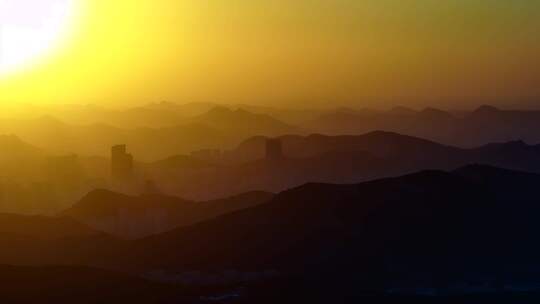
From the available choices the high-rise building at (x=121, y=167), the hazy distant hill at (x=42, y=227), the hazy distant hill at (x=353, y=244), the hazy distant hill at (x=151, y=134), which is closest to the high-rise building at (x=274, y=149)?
the hazy distant hill at (x=151, y=134)

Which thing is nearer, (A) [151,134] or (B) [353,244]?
(B) [353,244]

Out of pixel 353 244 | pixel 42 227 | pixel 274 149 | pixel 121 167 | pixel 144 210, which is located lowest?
pixel 353 244

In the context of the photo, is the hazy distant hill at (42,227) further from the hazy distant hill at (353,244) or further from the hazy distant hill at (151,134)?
the hazy distant hill at (151,134)

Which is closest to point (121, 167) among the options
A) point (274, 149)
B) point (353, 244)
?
point (274, 149)

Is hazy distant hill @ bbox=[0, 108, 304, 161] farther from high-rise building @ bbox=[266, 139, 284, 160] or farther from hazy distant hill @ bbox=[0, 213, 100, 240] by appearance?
hazy distant hill @ bbox=[0, 213, 100, 240]

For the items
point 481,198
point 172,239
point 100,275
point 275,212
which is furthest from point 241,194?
point 100,275

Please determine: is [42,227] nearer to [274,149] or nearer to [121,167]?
[121,167]

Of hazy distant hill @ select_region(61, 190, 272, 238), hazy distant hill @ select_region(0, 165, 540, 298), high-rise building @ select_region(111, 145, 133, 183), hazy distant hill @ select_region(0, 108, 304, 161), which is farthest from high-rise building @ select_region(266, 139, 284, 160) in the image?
hazy distant hill @ select_region(0, 165, 540, 298)
